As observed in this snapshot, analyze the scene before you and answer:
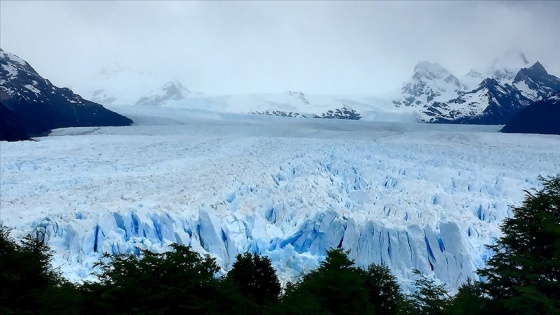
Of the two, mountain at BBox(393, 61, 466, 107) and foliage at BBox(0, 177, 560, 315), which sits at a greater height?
mountain at BBox(393, 61, 466, 107)

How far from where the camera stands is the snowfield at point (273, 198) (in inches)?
624

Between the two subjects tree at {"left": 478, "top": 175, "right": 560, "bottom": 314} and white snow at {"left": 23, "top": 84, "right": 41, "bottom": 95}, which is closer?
tree at {"left": 478, "top": 175, "right": 560, "bottom": 314}

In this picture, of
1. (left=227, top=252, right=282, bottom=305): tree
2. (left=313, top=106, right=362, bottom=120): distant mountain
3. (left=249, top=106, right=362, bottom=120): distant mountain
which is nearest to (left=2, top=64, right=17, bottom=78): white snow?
(left=227, top=252, right=282, bottom=305): tree

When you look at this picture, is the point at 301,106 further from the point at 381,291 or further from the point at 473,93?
Result: the point at 381,291

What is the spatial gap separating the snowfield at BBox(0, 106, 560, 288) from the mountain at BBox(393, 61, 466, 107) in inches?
3377

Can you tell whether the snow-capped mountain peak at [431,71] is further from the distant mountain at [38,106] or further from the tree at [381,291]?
the tree at [381,291]

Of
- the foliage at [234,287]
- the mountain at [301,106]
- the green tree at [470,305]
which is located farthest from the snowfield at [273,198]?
the mountain at [301,106]

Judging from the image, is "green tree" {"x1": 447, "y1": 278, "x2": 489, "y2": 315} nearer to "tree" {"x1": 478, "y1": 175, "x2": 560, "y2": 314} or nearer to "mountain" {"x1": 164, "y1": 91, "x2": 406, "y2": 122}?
"tree" {"x1": 478, "y1": 175, "x2": 560, "y2": 314}

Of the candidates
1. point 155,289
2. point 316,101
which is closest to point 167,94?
point 316,101

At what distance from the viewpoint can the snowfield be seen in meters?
15.9

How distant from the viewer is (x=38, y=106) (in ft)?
139

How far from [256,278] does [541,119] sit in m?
51.1

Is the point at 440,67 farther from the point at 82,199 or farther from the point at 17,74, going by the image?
the point at 82,199

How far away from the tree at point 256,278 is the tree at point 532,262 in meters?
5.55
